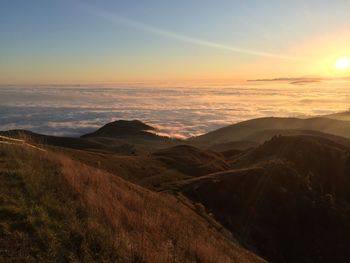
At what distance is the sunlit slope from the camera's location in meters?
135

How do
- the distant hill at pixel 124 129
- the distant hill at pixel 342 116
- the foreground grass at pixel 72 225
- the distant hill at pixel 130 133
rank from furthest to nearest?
the distant hill at pixel 342 116
the distant hill at pixel 124 129
the distant hill at pixel 130 133
the foreground grass at pixel 72 225

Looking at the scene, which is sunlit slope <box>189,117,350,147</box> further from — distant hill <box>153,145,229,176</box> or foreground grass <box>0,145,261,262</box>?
foreground grass <box>0,145,261,262</box>

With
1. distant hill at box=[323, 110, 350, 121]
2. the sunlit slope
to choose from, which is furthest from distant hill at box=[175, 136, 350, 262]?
distant hill at box=[323, 110, 350, 121]

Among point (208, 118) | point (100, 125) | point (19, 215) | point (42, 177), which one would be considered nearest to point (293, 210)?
point (42, 177)

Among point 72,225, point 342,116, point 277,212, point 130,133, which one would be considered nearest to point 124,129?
point 130,133

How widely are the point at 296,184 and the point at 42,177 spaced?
871 inches

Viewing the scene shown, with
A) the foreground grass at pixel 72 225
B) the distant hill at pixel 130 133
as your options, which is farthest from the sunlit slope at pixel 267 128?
the foreground grass at pixel 72 225

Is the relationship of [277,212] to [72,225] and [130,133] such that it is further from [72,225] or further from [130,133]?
[130,133]

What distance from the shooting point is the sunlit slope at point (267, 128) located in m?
135

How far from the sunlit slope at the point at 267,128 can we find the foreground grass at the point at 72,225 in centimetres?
11504

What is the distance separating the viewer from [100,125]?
486 feet

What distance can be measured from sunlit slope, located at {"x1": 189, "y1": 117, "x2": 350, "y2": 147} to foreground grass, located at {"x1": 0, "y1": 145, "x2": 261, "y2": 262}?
11504 cm

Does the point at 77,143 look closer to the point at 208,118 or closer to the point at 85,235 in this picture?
the point at 85,235

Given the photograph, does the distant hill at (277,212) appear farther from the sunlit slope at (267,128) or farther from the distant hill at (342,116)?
the distant hill at (342,116)
